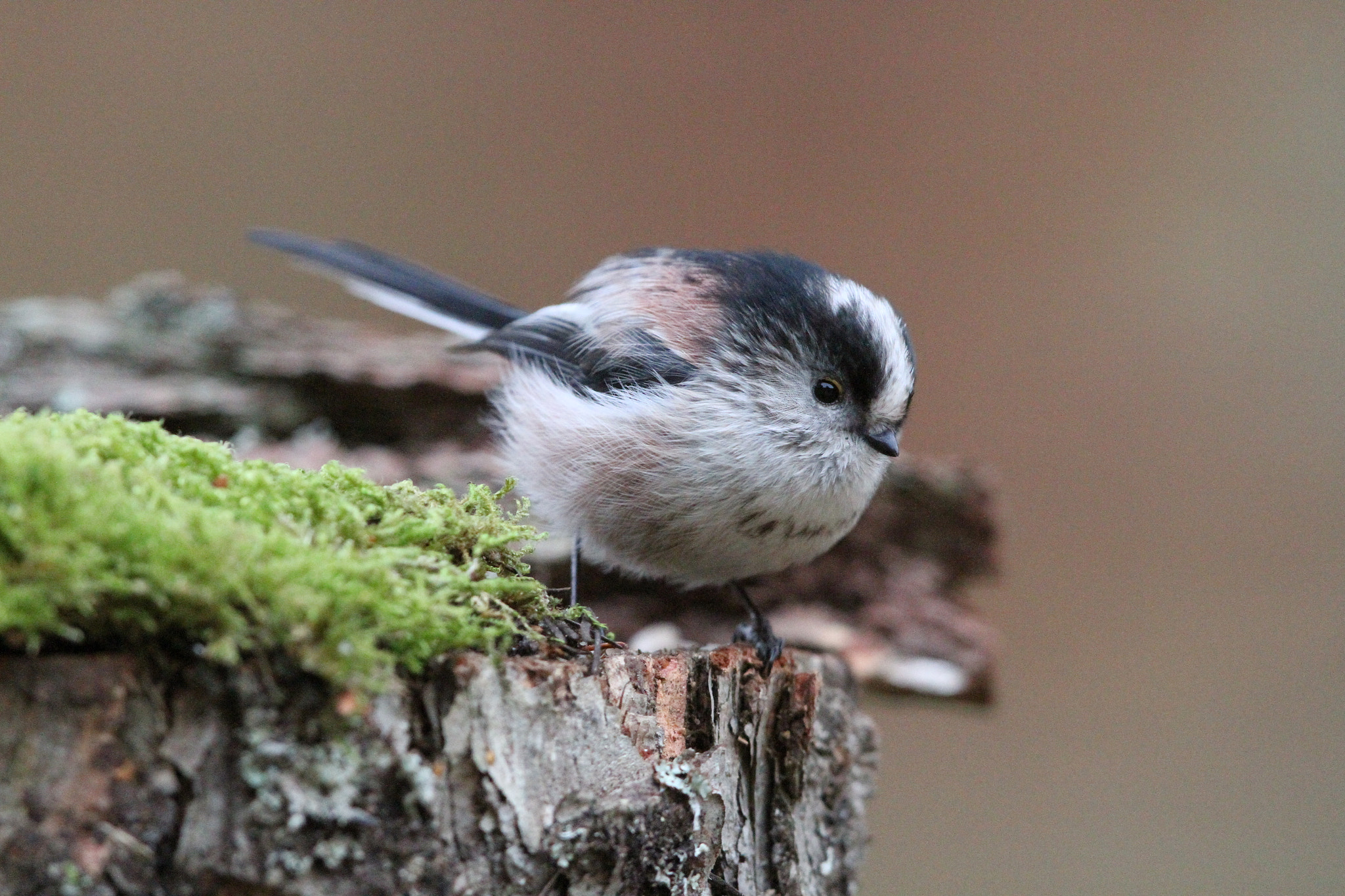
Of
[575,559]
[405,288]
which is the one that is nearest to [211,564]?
[575,559]

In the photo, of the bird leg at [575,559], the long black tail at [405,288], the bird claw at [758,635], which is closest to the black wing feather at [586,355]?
the long black tail at [405,288]

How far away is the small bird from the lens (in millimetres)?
2168

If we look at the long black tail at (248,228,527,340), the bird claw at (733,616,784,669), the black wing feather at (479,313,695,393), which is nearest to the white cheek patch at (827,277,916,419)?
the black wing feather at (479,313,695,393)

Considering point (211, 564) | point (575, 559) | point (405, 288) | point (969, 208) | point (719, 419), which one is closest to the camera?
point (211, 564)

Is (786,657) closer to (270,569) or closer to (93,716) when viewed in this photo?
(270,569)

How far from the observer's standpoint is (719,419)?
Result: 2.17 metres

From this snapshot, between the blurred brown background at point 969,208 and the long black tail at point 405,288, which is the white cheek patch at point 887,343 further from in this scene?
the blurred brown background at point 969,208

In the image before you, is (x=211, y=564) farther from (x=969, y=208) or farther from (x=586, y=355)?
(x=969, y=208)

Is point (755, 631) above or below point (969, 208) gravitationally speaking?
below

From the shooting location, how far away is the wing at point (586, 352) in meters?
2.29

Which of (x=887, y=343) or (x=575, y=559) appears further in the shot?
(x=575, y=559)

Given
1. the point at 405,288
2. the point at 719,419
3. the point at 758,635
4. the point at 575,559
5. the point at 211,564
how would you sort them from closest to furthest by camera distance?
1. the point at 211,564
2. the point at 719,419
3. the point at 575,559
4. the point at 758,635
5. the point at 405,288

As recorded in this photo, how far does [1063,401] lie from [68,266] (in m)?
5.02

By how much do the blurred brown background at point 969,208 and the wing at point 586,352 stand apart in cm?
253
